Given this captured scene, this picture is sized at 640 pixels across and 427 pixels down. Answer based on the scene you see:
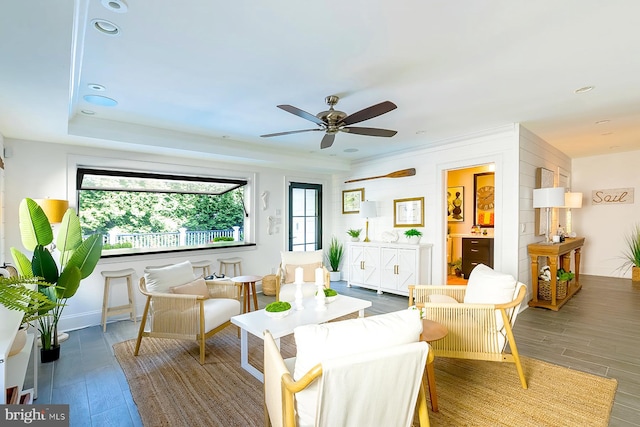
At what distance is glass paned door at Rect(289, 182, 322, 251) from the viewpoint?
250 inches

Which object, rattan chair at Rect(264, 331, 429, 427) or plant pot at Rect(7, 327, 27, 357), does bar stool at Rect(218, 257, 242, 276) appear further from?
rattan chair at Rect(264, 331, 429, 427)

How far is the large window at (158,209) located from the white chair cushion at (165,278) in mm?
1560

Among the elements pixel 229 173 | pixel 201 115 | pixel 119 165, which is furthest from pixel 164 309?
pixel 229 173

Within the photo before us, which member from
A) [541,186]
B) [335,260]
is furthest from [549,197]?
[335,260]

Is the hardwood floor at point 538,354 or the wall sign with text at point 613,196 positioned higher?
the wall sign with text at point 613,196

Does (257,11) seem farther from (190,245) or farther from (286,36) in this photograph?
(190,245)

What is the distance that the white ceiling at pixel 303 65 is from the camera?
178cm

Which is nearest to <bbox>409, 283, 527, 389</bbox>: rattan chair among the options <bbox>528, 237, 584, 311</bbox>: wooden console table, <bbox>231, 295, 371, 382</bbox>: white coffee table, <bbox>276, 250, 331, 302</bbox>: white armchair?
<bbox>231, 295, 371, 382</bbox>: white coffee table

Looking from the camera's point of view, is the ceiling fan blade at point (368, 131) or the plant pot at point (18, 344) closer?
the plant pot at point (18, 344)

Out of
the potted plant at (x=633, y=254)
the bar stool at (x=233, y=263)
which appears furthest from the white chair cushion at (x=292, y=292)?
the potted plant at (x=633, y=254)

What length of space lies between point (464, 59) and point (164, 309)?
339 centimetres

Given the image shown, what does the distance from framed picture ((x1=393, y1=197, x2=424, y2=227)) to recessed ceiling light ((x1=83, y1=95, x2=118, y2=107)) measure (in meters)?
4.44

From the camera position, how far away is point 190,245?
17.2ft

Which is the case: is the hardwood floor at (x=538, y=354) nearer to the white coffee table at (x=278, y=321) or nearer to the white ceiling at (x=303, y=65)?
the white coffee table at (x=278, y=321)
